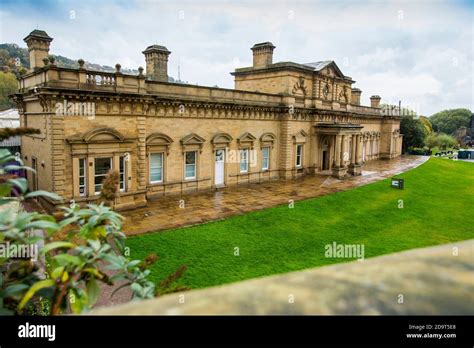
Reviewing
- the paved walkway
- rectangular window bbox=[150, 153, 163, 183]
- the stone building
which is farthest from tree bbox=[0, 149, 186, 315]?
rectangular window bbox=[150, 153, 163, 183]

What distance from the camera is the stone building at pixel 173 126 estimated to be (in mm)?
16891

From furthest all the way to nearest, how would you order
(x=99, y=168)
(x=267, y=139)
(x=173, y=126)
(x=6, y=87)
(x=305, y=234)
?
1. (x=6, y=87)
2. (x=267, y=139)
3. (x=173, y=126)
4. (x=99, y=168)
5. (x=305, y=234)

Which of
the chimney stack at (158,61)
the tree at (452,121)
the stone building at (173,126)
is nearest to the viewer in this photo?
the stone building at (173,126)

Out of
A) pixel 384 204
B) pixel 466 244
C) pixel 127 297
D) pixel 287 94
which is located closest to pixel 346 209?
pixel 384 204

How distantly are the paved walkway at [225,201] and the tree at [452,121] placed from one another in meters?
115

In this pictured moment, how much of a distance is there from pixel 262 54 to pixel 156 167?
15.6 metres

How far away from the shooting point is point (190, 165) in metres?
23.8

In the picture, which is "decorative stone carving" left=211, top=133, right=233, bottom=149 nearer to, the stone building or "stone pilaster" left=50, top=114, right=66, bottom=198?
the stone building

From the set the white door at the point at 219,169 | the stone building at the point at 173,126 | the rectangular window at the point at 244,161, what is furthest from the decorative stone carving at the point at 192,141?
the rectangular window at the point at 244,161

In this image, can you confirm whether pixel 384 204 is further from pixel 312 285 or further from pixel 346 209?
pixel 312 285

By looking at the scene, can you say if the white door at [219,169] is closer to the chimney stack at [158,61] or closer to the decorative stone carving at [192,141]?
the decorative stone carving at [192,141]

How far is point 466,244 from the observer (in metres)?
2.11

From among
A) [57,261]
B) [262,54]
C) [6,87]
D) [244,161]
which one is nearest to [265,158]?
[244,161]

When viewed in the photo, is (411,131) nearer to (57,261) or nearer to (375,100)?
(375,100)
